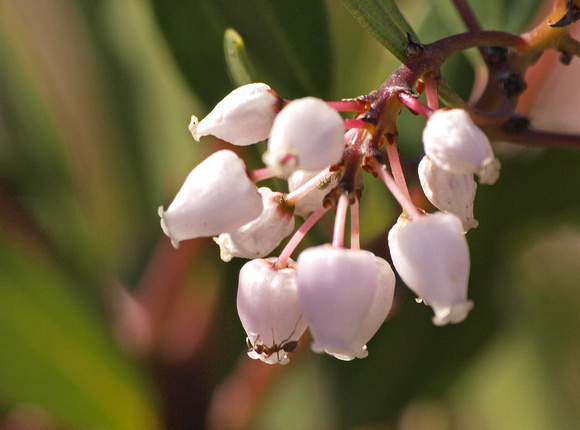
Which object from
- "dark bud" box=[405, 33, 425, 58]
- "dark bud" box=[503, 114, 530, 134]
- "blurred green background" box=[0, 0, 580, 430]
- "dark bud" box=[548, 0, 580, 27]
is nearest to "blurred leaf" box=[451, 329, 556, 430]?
"blurred green background" box=[0, 0, 580, 430]

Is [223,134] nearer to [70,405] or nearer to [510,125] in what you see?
[510,125]

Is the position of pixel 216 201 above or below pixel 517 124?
Answer: above

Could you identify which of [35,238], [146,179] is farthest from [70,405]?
[146,179]

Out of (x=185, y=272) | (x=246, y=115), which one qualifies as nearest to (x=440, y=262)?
(x=246, y=115)

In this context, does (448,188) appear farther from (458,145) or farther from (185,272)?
(185,272)

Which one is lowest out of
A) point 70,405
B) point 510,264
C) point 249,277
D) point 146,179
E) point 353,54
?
point 510,264

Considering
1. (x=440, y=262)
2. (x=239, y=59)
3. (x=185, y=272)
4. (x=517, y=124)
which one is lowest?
(x=185, y=272)
